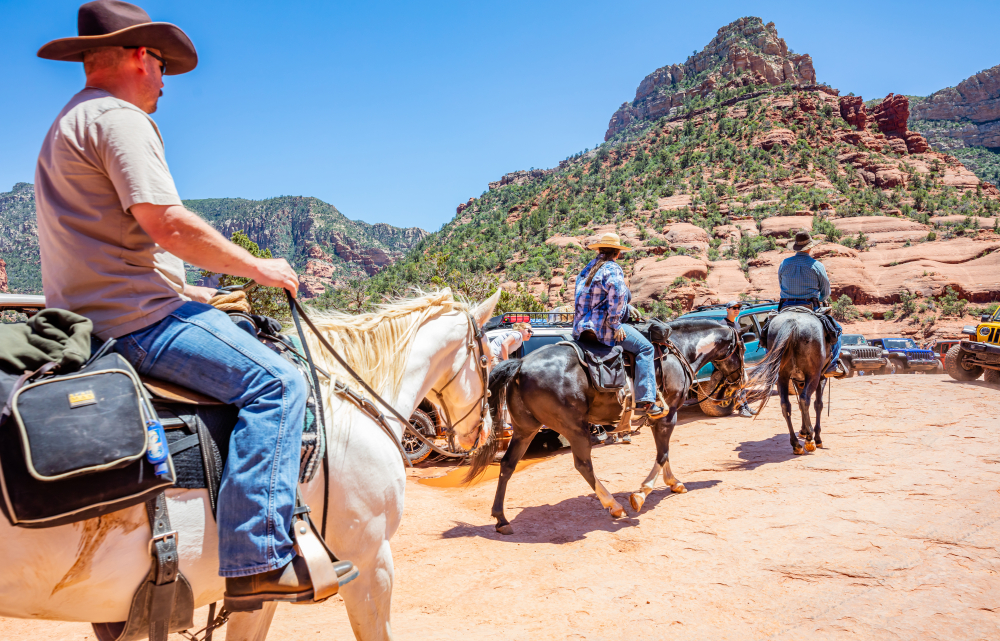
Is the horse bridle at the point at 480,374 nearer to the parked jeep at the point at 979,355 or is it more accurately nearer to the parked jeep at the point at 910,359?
the parked jeep at the point at 979,355

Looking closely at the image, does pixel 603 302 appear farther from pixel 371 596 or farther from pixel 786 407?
pixel 786 407

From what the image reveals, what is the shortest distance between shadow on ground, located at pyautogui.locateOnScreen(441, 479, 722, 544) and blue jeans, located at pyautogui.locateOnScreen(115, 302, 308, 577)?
14.2 ft

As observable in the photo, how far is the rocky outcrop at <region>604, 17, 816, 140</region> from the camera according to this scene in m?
86.5

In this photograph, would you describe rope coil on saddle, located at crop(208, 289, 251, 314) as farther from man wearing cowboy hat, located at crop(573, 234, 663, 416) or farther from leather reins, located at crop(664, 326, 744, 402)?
leather reins, located at crop(664, 326, 744, 402)

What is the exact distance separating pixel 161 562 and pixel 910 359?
2492cm

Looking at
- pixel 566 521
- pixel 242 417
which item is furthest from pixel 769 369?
pixel 242 417

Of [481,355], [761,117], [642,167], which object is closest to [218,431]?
[481,355]

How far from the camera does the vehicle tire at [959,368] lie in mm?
14344

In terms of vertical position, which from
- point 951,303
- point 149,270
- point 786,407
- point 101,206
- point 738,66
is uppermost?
point 738,66

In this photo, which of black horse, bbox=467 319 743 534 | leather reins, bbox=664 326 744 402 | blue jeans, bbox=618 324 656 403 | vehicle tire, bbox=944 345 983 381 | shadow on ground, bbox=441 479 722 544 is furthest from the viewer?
vehicle tire, bbox=944 345 983 381

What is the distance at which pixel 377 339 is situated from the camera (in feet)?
9.79

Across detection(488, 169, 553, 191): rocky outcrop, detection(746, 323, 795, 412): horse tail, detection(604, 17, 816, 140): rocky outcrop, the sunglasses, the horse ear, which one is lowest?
detection(746, 323, 795, 412): horse tail

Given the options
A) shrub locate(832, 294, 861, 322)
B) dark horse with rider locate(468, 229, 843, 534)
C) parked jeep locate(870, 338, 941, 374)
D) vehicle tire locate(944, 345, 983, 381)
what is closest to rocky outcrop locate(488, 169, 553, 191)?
shrub locate(832, 294, 861, 322)

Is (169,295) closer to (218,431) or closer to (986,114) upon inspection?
(218,431)
